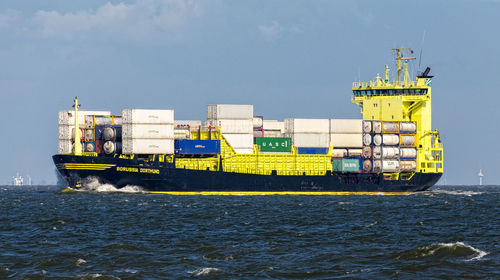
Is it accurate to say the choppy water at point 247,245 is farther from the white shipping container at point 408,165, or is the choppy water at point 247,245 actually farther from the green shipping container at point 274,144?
the white shipping container at point 408,165

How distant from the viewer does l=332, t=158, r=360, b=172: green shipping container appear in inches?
3344

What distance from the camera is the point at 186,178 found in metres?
76.9

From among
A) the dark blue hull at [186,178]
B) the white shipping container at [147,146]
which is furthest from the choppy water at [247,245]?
the white shipping container at [147,146]

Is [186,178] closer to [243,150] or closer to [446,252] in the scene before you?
[243,150]

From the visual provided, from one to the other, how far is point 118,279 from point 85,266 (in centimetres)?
305

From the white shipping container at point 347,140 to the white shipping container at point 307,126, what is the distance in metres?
1.42

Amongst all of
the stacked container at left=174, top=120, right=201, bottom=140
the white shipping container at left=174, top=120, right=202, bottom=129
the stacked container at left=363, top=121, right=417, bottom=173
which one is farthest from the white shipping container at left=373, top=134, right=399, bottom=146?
the stacked container at left=174, top=120, right=201, bottom=140

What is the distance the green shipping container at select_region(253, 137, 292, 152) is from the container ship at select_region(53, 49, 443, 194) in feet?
0.41

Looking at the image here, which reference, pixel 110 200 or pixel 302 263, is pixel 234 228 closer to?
pixel 302 263

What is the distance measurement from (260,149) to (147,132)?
1523cm

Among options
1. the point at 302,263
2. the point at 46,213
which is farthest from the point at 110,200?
the point at 302,263

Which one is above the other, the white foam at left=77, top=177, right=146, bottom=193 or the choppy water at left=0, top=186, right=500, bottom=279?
the white foam at left=77, top=177, right=146, bottom=193

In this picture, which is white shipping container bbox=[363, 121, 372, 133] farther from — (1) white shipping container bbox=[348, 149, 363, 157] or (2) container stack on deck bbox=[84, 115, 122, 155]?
(2) container stack on deck bbox=[84, 115, 122, 155]

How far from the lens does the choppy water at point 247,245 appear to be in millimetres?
25281
